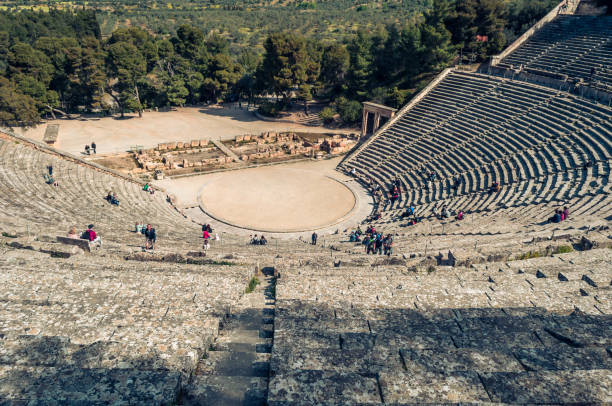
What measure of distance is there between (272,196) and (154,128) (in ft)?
84.4

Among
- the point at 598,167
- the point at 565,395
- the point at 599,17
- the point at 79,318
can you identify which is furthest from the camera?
the point at 599,17

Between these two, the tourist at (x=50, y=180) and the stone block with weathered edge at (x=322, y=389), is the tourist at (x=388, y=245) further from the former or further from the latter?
the tourist at (x=50, y=180)

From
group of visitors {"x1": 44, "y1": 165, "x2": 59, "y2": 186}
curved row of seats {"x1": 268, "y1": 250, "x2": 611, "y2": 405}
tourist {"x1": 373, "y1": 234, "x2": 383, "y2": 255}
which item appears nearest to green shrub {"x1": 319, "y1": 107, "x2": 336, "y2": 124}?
group of visitors {"x1": 44, "y1": 165, "x2": 59, "y2": 186}

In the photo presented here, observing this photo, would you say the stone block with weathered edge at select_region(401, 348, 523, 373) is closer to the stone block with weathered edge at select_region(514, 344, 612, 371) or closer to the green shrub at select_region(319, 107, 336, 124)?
the stone block with weathered edge at select_region(514, 344, 612, 371)

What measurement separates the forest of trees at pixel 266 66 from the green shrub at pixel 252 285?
35264 mm

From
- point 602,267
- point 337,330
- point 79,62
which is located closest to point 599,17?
point 602,267

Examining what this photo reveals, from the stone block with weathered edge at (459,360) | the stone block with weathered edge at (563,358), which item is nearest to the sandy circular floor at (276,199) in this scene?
the stone block with weathered edge at (459,360)

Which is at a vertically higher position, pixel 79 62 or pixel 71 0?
pixel 71 0

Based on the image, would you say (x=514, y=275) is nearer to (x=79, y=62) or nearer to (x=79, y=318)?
(x=79, y=318)

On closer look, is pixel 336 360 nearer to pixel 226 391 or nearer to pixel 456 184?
pixel 226 391

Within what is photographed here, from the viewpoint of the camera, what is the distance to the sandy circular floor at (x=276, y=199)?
27797 millimetres

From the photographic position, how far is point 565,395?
613 centimetres

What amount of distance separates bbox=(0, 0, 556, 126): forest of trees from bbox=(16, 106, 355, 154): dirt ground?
210 cm

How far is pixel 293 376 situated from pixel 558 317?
6.64 metres
